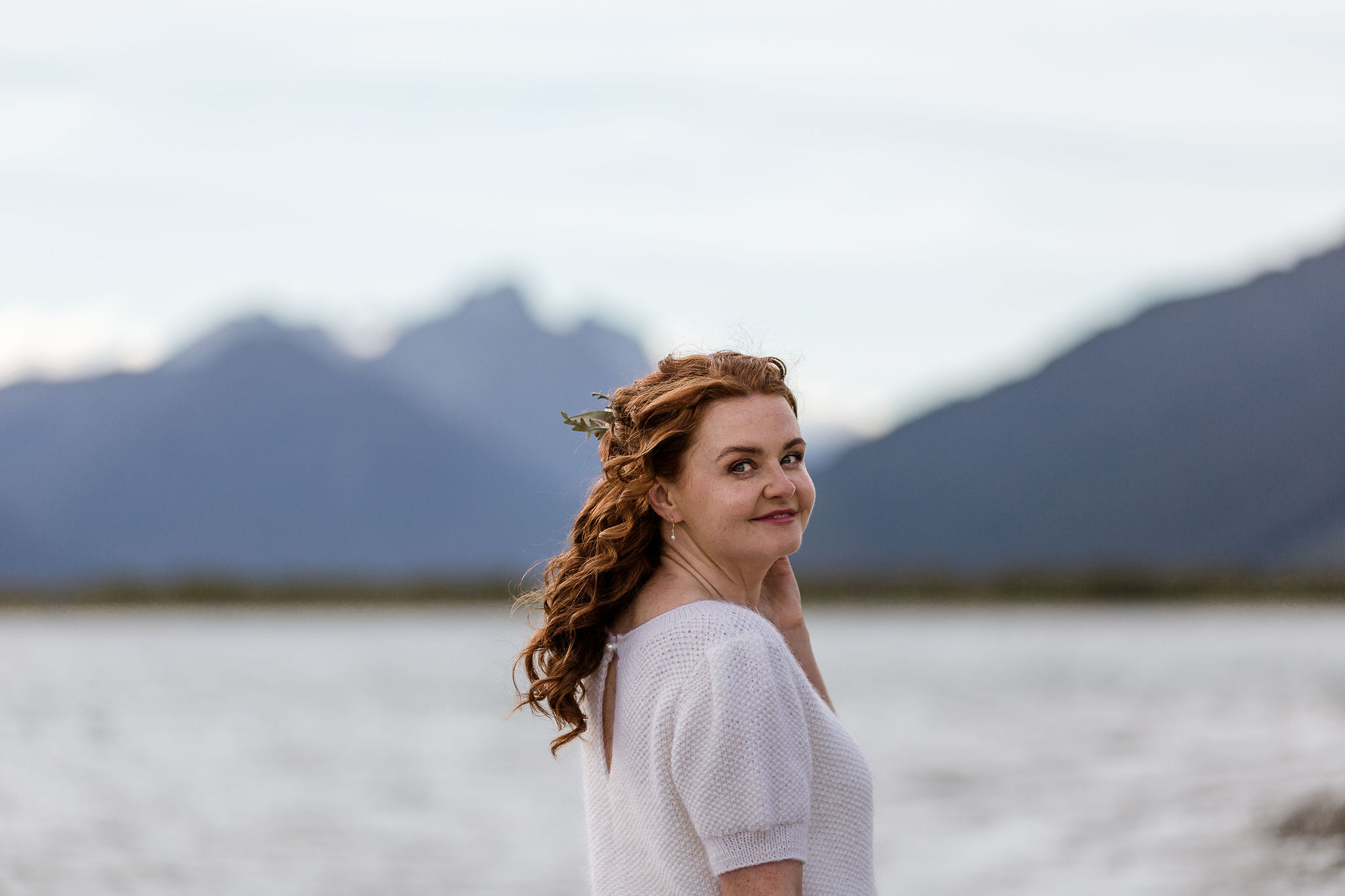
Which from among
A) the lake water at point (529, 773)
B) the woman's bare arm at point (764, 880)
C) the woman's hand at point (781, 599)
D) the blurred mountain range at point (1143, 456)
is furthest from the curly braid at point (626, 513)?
the blurred mountain range at point (1143, 456)

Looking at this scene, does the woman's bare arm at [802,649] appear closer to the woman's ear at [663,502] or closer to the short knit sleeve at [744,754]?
the woman's ear at [663,502]

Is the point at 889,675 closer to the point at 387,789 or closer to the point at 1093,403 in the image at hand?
the point at 387,789

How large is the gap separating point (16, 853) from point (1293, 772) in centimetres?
1571

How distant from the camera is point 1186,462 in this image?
563ft

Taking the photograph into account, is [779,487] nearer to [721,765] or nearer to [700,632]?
[700,632]

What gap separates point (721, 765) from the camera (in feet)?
7.18

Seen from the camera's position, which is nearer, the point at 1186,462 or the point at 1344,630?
the point at 1344,630

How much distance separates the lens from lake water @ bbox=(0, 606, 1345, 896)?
47.1 feet

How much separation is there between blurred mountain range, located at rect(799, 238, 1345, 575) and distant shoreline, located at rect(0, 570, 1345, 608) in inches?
2553

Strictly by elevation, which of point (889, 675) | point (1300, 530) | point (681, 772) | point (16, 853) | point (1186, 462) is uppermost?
point (1186, 462)

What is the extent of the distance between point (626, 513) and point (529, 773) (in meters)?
20.0

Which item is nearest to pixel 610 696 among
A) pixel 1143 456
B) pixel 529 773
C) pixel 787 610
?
pixel 787 610

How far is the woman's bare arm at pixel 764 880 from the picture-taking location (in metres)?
2.22

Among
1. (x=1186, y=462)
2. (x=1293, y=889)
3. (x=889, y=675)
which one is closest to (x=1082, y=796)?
(x=1293, y=889)
